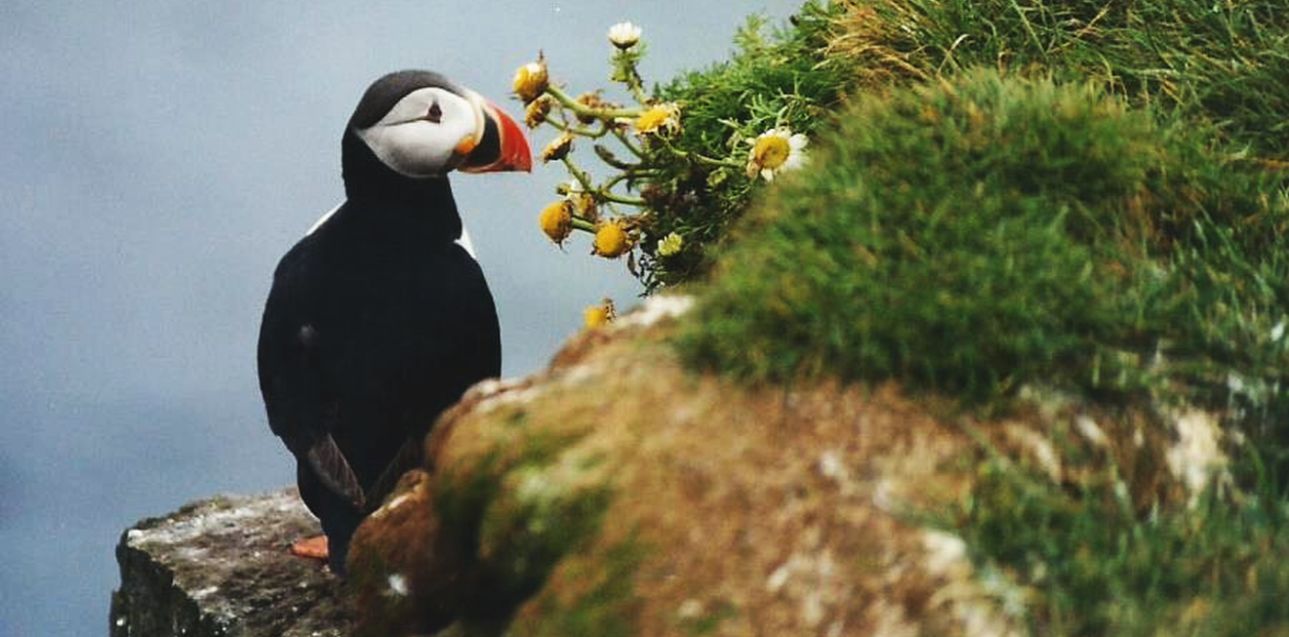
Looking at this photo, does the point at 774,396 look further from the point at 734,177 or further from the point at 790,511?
Result: the point at 734,177

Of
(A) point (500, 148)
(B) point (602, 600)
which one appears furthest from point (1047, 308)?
(A) point (500, 148)

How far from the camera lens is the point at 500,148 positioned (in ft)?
15.9

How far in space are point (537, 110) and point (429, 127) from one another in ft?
3.33

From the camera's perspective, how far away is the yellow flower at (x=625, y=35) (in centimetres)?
590

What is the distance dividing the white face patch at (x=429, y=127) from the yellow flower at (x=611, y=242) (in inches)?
45.5

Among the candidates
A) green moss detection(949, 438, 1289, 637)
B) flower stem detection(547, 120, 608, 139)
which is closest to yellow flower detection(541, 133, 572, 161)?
flower stem detection(547, 120, 608, 139)

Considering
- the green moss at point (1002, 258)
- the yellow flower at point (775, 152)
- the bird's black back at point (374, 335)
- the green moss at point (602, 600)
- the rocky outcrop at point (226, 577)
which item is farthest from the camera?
the rocky outcrop at point (226, 577)

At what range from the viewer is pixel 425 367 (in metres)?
4.77

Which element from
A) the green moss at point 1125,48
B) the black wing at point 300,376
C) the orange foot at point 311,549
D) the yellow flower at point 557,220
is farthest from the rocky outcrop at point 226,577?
the green moss at point 1125,48

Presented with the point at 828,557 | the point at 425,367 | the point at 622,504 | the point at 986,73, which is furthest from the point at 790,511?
the point at 425,367

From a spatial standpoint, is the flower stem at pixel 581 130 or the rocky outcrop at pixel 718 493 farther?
the flower stem at pixel 581 130

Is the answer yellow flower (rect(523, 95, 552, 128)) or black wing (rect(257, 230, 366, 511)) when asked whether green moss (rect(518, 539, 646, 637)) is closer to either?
black wing (rect(257, 230, 366, 511))

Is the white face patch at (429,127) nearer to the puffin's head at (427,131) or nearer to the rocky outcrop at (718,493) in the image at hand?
the puffin's head at (427,131)

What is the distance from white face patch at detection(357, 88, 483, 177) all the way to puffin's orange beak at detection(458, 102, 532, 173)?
0.05m
